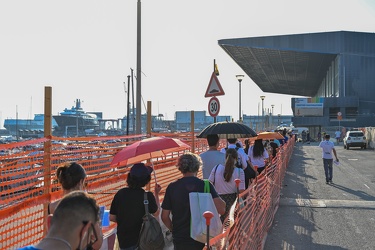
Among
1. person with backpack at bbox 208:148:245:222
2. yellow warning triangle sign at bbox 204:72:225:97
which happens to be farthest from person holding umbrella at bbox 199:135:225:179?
yellow warning triangle sign at bbox 204:72:225:97

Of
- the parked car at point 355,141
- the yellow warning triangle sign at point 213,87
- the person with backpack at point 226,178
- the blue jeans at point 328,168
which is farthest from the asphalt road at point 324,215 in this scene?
the parked car at point 355,141

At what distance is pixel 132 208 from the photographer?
4562 mm

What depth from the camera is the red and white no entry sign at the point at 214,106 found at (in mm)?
11539

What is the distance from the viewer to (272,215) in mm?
10086

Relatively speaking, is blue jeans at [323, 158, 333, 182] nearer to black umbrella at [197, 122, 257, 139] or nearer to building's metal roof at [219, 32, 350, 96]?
black umbrella at [197, 122, 257, 139]

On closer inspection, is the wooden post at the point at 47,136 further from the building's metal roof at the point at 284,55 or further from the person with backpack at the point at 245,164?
the building's metal roof at the point at 284,55

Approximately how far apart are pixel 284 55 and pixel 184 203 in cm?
6397

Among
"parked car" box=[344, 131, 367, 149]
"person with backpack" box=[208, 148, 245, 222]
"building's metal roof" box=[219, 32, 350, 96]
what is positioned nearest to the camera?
"person with backpack" box=[208, 148, 245, 222]

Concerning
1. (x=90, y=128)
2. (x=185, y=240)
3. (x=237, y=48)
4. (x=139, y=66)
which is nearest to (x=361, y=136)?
(x=237, y=48)

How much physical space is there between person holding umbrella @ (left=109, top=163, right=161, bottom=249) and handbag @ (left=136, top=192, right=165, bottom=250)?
88mm

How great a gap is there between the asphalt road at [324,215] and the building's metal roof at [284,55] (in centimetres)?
4574

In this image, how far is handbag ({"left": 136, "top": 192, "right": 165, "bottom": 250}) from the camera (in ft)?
14.7

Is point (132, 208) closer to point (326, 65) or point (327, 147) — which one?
point (327, 147)

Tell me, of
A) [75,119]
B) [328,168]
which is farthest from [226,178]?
[75,119]
